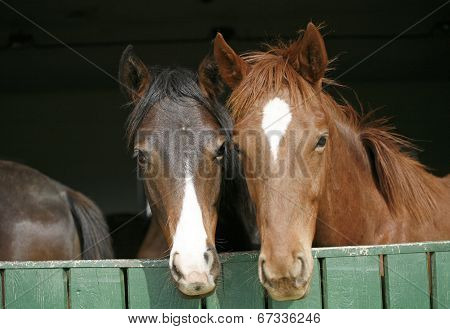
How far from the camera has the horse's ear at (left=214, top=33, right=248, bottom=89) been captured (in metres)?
2.69

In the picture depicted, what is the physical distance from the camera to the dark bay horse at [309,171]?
7.50ft

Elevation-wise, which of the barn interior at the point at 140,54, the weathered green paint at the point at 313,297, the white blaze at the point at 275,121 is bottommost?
the weathered green paint at the point at 313,297

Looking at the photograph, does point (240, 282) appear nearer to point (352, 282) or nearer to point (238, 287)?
point (238, 287)

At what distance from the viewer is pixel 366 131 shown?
3.09 m

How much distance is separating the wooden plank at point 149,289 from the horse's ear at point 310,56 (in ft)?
3.41

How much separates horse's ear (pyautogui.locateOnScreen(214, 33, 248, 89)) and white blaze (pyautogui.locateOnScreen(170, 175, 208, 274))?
1.87 ft

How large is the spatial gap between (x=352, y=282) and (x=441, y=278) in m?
0.33

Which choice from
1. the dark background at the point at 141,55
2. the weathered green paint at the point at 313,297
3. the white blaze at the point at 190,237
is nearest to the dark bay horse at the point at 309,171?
the weathered green paint at the point at 313,297

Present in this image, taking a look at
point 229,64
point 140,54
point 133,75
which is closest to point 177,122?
point 229,64

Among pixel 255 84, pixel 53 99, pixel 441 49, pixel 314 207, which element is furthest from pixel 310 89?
pixel 53 99

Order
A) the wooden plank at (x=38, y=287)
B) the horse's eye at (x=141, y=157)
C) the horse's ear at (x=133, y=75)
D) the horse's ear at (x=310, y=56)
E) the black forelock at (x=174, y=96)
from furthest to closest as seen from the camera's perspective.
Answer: the horse's ear at (x=133, y=75) → the black forelock at (x=174, y=96) → the horse's eye at (x=141, y=157) → the horse's ear at (x=310, y=56) → the wooden plank at (x=38, y=287)

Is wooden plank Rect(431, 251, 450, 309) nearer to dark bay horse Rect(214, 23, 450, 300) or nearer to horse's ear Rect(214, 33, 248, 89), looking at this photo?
dark bay horse Rect(214, 23, 450, 300)

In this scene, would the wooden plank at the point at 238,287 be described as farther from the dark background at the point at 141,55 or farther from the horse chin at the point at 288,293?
the dark background at the point at 141,55

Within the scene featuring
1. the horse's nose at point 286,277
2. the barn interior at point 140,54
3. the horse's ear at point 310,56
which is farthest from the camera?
the barn interior at point 140,54
